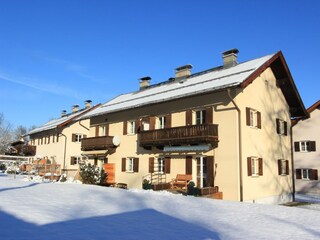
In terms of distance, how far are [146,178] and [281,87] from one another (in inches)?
466

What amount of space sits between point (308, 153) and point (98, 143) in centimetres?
1892

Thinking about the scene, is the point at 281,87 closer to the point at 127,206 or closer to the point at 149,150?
the point at 149,150

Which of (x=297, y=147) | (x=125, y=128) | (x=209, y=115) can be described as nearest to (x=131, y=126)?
(x=125, y=128)

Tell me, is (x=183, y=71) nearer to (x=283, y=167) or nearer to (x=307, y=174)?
(x=283, y=167)

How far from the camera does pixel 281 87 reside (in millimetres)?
23641

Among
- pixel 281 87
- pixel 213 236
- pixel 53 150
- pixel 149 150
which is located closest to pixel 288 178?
pixel 281 87

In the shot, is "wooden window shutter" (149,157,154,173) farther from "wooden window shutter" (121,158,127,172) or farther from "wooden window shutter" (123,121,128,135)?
"wooden window shutter" (123,121,128,135)

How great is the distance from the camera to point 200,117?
2020 centimetres

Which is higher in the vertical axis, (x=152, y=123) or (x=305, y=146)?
(x=152, y=123)

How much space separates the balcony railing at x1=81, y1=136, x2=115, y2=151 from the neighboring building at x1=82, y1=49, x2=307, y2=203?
0.08 metres

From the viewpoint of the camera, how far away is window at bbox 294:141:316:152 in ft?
96.2

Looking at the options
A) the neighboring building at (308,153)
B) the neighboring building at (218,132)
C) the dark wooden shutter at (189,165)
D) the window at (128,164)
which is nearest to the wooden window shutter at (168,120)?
the neighboring building at (218,132)

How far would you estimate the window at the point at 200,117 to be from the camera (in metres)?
20.0

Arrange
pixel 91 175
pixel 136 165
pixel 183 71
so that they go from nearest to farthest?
pixel 91 175
pixel 136 165
pixel 183 71
